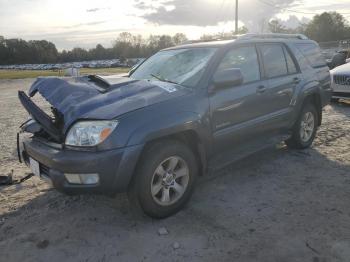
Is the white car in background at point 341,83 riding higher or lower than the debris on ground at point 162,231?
higher

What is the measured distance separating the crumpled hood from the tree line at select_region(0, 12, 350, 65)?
6744cm

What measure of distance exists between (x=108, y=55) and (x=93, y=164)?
8383 centimetres

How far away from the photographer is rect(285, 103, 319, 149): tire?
20.0 ft

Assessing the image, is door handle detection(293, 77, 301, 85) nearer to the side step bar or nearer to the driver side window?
the driver side window

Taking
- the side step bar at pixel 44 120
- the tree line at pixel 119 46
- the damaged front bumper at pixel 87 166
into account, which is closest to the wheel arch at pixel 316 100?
the damaged front bumper at pixel 87 166

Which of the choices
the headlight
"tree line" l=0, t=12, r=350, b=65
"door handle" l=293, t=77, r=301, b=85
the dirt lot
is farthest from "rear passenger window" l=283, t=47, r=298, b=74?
"tree line" l=0, t=12, r=350, b=65

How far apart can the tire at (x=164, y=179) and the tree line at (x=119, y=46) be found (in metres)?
67.9

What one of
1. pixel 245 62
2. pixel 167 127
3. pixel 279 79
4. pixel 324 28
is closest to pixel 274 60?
pixel 279 79

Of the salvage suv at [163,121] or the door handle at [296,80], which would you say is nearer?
the salvage suv at [163,121]

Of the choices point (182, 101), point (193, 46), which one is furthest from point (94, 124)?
point (193, 46)

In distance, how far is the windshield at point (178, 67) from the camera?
4469 millimetres

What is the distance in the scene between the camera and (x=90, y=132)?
11.7 feet

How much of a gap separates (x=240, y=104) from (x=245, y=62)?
65 cm

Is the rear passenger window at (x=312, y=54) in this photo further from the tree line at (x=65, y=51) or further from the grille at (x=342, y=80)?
the tree line at (x=65, y=51)
